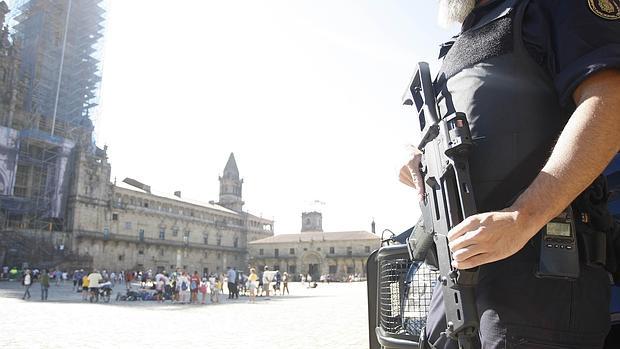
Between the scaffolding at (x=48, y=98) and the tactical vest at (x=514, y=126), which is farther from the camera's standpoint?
the scaffolding at (x=48, y=98)

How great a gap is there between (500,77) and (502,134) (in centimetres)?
21

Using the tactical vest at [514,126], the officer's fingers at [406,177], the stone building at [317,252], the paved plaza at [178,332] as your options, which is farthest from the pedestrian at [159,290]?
the stone building at [317,252]

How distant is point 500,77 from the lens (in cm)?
139

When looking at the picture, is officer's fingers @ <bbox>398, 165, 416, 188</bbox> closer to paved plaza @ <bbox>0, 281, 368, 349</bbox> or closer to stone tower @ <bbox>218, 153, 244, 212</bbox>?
paved plaza @ <bbox>0, 281, 368, 349</bbox>

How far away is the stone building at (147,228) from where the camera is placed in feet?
155

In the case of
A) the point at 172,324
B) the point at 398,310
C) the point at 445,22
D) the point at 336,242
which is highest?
the point at 336,242

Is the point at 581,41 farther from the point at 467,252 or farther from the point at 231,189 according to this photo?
the point at 231,189

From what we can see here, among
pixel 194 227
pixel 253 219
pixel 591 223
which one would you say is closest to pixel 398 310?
pixel 591 223

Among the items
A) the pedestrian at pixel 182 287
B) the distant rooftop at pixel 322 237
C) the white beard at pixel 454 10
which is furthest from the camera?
the distant rooftop at pixel 322 237

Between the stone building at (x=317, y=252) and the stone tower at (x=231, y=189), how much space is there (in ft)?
46.7

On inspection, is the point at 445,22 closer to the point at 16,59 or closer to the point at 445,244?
the point at 445,244

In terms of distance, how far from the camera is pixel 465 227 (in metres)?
1.18

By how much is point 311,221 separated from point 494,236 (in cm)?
8806

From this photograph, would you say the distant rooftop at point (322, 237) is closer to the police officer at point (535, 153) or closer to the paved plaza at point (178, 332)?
the paved plaza at point (178, 332)
